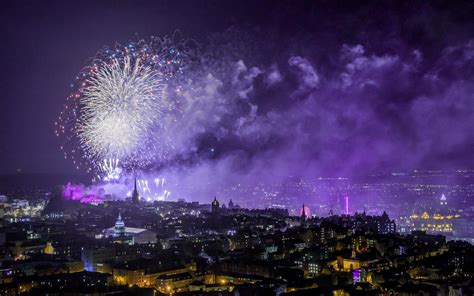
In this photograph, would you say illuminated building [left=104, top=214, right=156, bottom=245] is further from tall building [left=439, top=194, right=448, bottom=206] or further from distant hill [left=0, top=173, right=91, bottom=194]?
distant hill [left=0, top=173, right=91, bottom=194]

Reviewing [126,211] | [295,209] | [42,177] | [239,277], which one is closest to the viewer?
[239,277]

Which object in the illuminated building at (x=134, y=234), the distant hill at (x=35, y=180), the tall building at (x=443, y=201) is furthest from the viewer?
the distant hill at (x=35, y=180)

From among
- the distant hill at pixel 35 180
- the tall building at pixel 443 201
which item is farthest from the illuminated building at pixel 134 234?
the distant hill at pixel 35 180

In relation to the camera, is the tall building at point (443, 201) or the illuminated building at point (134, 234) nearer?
the illuminated building at point (134, 234)

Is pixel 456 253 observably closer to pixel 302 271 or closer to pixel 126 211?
pixel 302 271

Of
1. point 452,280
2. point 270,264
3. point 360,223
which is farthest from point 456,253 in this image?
point 360,223

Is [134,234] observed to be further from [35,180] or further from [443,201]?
[35,180]

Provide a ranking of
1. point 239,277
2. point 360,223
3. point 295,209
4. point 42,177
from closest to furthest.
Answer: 1. point 239,277
2. point 360,223
3. point 295,209
4. point 42,177

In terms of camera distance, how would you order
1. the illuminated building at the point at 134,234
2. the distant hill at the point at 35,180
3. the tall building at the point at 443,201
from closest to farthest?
the illuminated building at the point at 134,234 < the tall building at the point at 443,201 < the distant hill at the point at 35,180

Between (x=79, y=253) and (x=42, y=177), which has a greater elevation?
(x=42, y=177)

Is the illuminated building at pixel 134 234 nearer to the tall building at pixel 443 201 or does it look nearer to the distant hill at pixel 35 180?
the tall building at pixel 443 201

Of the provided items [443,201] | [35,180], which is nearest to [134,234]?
[443,201]
